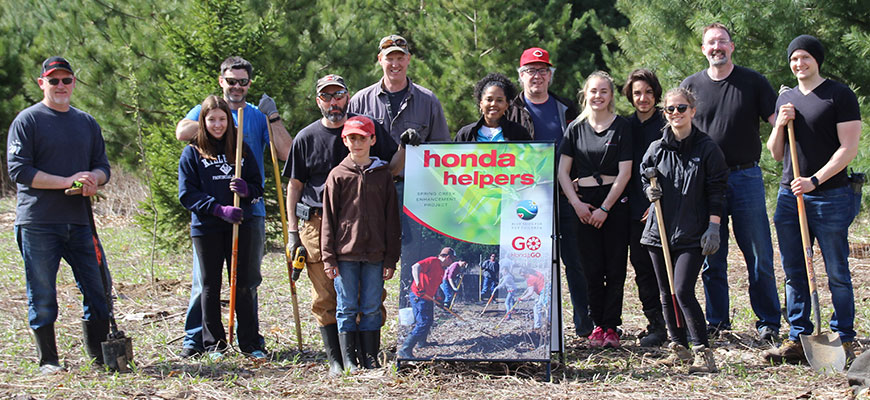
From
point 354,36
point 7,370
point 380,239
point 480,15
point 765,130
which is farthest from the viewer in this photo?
point 480,15

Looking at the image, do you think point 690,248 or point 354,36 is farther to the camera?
point 354,36

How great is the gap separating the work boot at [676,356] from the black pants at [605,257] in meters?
0.69

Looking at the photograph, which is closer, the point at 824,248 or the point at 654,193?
the point at 654,193

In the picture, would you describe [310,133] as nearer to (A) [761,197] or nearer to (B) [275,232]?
(A) [761,197]

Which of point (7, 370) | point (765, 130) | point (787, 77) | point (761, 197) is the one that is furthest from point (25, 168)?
point (765, 130)

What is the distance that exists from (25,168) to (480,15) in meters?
A: 11.9

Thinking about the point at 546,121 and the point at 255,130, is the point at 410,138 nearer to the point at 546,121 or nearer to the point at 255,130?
the point at 546,121

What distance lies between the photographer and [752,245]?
237 inches

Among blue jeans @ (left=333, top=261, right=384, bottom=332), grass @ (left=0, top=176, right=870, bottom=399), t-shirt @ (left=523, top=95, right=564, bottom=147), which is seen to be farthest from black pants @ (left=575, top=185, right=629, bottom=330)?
blue jeans @ (left=333, top=261, right=384, bottom=332)

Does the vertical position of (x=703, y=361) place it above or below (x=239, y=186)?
below

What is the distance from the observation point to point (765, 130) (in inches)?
423

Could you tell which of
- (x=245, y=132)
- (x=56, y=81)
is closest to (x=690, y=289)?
(x=245, y=132)

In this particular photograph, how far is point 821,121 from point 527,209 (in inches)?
79.8

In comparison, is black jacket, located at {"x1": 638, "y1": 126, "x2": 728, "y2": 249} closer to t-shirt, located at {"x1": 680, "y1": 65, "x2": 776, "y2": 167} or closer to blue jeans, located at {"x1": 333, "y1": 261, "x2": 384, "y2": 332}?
t-shirt, located at {"x1": 680, "y1": 65, "x2": 776, "y2": 167}
